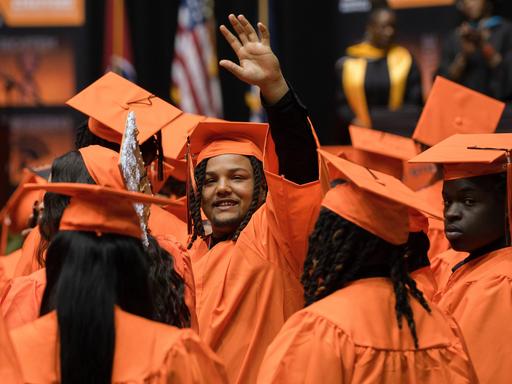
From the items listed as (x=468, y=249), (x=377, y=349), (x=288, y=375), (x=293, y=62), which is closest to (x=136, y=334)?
(x=288, y=375)

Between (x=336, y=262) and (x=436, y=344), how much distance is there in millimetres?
346

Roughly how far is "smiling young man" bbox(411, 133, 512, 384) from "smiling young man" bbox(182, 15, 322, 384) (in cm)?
49

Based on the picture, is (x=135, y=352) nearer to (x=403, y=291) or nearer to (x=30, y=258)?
(x=403, y=291)

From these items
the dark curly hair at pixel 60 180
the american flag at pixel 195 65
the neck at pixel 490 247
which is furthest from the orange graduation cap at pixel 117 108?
the american flag at pixel 195 65

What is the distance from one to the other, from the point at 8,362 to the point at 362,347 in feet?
2.96

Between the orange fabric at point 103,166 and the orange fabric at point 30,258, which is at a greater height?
the orange fabric at point 103,166

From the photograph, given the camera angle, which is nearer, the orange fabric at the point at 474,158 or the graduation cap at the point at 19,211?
the orange fabric at the point at 474,158

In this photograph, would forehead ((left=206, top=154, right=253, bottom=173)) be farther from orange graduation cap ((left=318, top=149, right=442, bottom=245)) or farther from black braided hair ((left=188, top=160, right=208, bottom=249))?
orange graduation cap ((left=318, top=149, right=442, bottom=245))

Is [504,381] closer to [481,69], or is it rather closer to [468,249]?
[468,249]

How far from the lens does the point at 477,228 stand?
406 cm

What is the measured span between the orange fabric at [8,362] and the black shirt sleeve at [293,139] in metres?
1.46

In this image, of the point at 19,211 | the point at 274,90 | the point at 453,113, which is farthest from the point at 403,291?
the point at 19,211

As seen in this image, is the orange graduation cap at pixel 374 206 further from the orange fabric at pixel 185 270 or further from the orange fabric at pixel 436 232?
the orange fabric at pixel 436 232

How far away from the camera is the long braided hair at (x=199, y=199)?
4547 millimetres
